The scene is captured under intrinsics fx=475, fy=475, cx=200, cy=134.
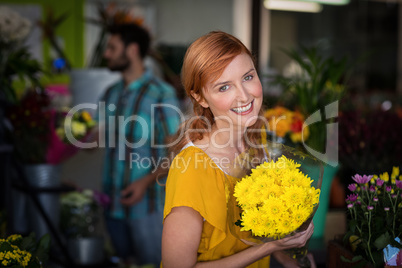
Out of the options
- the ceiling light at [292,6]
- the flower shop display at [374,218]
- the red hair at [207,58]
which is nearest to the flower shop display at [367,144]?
the flower shop display at [374,218]

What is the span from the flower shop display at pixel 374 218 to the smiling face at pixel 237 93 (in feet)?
1.00

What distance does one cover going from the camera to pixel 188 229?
1.09 meters

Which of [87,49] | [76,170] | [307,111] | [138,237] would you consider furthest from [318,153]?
[87,49]

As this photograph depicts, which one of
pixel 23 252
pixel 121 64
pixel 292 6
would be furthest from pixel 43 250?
pixel 292 6

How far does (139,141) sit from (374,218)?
1795 millimetres

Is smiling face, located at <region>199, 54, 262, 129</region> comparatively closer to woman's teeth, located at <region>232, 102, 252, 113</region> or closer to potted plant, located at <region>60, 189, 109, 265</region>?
woman's teeth, located at <region>232, 102, 252, 113</region>

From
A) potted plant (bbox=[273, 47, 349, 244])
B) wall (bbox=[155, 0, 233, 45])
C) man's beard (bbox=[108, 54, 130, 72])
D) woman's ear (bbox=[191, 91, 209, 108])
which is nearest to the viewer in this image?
woman's ear (bbox=[191, 91, 209, 108])

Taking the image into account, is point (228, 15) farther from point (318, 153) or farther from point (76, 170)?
point (318, 153)

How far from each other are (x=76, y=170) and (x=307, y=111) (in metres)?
2.18

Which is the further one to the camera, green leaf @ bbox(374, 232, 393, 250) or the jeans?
the jeans

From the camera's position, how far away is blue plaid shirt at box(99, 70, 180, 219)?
8.84 feet

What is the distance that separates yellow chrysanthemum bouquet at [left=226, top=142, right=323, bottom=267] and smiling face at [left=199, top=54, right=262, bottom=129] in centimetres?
16

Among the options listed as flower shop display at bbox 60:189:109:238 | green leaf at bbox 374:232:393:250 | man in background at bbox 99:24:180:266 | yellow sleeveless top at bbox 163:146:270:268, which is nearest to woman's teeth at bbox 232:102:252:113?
yellow sleeveless top at bbox 163:146:270:268

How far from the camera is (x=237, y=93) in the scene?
45.9 inches
